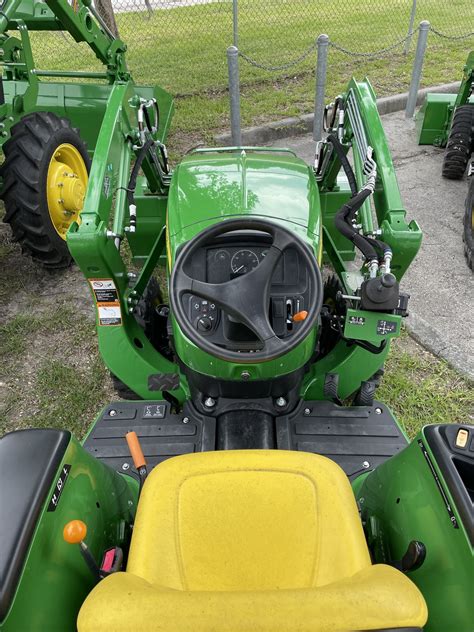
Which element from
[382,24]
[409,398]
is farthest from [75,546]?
[382,24]

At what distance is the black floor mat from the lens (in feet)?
6.81

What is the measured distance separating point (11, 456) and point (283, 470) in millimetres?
745

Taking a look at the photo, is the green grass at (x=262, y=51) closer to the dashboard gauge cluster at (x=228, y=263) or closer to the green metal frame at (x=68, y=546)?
the dashboard gauge cluster at (x=228, y=263)

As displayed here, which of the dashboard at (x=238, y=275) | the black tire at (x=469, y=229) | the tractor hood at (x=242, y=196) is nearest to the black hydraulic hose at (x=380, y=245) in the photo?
the tractor hood at (x=242, y=196)

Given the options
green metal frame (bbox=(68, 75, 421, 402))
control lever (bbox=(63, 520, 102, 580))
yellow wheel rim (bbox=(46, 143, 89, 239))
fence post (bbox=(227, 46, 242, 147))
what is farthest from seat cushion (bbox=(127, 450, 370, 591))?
fence post (bbox=(227, 46, 242, 147))

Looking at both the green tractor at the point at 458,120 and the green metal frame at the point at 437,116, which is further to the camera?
the green metal frame at the point at 437,116

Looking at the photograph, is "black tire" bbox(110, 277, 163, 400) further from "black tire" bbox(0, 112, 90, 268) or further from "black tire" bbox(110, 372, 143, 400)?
"black tire" bbox(0, 112, 90, 268)

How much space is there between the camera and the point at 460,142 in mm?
4688

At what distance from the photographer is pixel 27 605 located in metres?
1.11

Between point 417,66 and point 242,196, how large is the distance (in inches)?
183

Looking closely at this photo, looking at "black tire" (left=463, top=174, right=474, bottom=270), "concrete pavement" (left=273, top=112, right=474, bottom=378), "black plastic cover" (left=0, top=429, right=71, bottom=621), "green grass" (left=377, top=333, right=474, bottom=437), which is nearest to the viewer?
"black plastic cover" (left=0, top=429, right=71, bottom=621)

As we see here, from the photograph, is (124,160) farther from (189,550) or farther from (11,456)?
(189,550)

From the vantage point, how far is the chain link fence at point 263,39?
24.0 feet

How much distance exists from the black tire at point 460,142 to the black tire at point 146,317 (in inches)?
130
